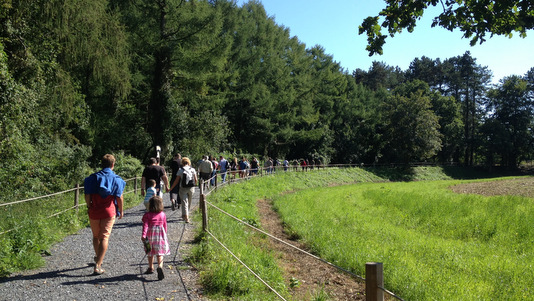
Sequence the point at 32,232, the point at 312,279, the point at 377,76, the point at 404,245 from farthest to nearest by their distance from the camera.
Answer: the point at 377,76, the point at 404,245, the point at 312,279, the point at 32,232

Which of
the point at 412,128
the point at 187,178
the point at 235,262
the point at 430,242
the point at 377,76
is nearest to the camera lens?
the point at 235,262

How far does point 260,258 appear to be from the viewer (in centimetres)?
844

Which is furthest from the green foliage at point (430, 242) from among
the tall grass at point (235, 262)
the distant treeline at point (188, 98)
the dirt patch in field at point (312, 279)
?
the distant treeline at point (188, 98)

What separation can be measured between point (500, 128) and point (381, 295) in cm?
7505

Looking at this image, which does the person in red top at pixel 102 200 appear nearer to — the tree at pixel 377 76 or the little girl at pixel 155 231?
the little girl at pixel 155 231

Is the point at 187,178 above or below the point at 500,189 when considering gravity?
above

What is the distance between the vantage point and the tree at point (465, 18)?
16.5ft

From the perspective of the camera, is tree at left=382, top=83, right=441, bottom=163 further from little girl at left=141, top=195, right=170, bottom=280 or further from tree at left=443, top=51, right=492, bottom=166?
little girl at left=141, top=195, right=170, bottom=280

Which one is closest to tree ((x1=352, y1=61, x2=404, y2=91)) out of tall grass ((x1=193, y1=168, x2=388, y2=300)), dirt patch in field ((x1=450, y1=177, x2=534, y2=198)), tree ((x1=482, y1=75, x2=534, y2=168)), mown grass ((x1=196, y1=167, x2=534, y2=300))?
tree ((x1=482, y1=75, x2=534, y2=168))

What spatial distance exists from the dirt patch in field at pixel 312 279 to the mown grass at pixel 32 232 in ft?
16.3

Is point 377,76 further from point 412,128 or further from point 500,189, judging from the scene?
point 500,189

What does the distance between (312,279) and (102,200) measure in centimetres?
479

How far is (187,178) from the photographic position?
36.8ft

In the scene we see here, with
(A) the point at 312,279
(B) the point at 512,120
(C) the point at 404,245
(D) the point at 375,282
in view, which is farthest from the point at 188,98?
(B) the point at 512,120
